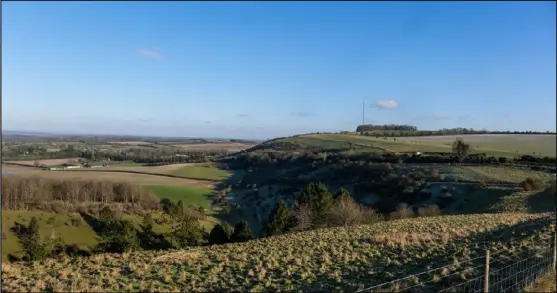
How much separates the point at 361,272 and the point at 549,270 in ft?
16.8

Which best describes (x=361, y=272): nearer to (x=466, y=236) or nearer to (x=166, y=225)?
(x=466, y=236)

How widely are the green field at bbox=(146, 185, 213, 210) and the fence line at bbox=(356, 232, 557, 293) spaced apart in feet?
220

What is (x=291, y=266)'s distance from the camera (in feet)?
46.6

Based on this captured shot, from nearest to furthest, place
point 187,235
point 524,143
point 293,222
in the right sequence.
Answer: point 524,143
point 293,222
point 187,235

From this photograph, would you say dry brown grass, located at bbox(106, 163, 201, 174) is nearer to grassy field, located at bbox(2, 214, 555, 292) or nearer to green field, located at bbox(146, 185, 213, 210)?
green field, located at bbox(146, 185, 213, 210)

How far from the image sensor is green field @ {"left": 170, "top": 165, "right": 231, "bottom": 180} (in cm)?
9238

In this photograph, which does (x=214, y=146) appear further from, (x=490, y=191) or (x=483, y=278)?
(x=483, y=278)

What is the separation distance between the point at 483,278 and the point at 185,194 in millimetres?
75975

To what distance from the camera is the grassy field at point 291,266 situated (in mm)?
11633

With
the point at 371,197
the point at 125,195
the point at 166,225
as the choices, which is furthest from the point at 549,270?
the point at 125,195

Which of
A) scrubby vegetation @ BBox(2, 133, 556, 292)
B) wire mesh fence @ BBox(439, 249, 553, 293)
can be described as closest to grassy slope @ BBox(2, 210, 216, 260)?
scrubby vegetation @ BBox(2, 133, 556, 292)

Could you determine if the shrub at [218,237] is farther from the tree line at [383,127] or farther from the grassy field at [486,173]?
the tree line at [383,127]

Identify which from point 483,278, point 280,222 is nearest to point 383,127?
point 280,222

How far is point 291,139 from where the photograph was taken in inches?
5177
